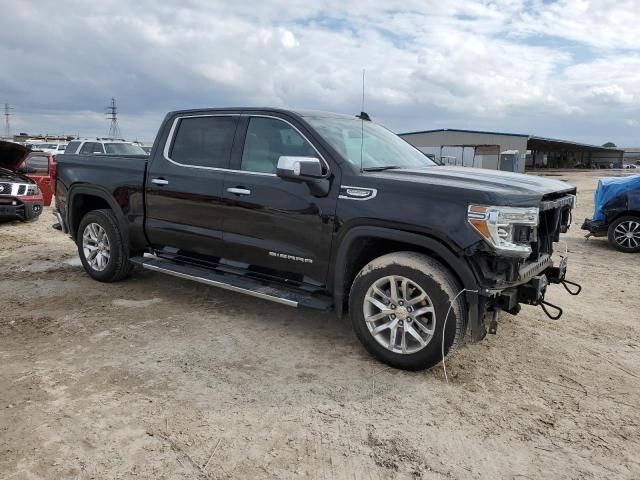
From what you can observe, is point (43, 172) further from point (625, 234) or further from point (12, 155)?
point (625, 234)

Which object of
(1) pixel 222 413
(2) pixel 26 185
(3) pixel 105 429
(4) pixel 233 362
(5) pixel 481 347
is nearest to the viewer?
(3) pixel 105 429

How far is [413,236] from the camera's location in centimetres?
361

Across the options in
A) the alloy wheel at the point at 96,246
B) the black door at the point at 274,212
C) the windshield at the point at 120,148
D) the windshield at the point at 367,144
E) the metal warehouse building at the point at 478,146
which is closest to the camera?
the black door at the point at 274,212

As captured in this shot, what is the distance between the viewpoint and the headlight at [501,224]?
3.32 m

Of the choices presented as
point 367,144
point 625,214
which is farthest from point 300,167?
point 625,214

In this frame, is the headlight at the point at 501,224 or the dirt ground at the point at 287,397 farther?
the headlight at the point at 501,224

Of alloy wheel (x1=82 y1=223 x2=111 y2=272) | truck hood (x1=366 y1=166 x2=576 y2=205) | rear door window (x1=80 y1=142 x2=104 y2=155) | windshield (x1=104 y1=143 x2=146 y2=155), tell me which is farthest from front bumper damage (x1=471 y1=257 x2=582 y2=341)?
rear door window (x1=80 y1=142 x2=104 y2=155)

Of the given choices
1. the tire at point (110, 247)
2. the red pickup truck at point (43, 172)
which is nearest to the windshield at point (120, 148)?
the red pickup truck at point (43, 172)

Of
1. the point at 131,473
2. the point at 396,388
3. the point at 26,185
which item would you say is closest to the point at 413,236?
the point at 396,388

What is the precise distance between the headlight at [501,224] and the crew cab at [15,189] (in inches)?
377

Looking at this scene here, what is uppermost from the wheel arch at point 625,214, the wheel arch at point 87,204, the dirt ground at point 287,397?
the wheel arch at point 87,204

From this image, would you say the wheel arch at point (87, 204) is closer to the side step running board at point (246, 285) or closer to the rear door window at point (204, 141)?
the side step running board at point (246, 285)

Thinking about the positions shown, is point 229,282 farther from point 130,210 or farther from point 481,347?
point 481,347

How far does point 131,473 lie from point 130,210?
3445 millimetres
